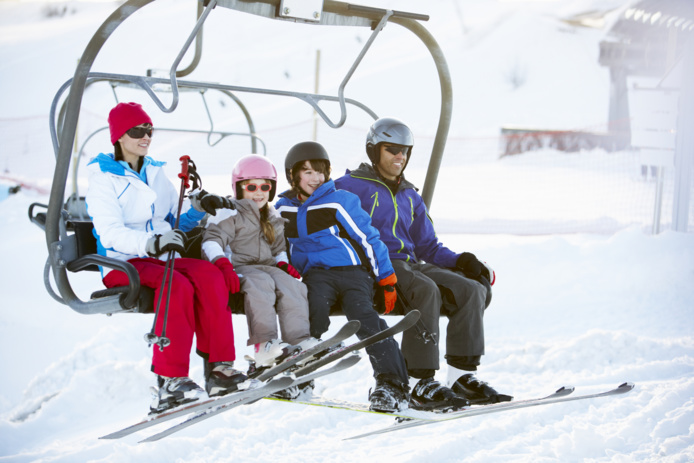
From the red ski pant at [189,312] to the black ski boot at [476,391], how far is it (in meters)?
1.31

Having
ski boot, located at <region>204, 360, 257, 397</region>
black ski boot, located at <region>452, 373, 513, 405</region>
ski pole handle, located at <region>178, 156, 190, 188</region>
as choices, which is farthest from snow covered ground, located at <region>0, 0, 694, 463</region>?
ski pole handle, located at <region>178, 156, 190, 188</region>

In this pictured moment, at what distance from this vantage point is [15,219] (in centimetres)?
1357

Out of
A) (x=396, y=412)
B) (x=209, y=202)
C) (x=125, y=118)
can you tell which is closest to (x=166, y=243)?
(x=209, y=202)

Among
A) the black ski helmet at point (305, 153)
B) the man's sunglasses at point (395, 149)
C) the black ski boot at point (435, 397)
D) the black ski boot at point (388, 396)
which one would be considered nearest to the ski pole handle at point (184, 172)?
the black ski helmet at point (305, 153)

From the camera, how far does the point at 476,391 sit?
388 cm

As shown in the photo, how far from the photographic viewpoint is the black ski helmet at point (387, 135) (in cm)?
403

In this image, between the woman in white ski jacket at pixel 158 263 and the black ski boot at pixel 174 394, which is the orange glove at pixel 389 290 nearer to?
the woman in white ski jacket at pixel 158 263

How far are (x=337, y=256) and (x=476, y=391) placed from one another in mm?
1052

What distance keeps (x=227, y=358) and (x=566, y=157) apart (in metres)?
22.8

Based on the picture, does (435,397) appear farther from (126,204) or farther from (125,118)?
(125,118)

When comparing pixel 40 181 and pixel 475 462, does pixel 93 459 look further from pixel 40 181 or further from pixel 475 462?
pixel 40 181

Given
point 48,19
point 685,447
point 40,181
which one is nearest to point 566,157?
point 40,181

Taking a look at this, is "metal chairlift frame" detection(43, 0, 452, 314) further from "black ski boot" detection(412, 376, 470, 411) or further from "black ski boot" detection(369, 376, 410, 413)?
A: "black ski boot" detection(412, 376, 470, 411)

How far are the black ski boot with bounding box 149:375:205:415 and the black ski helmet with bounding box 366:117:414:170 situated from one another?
164cm
